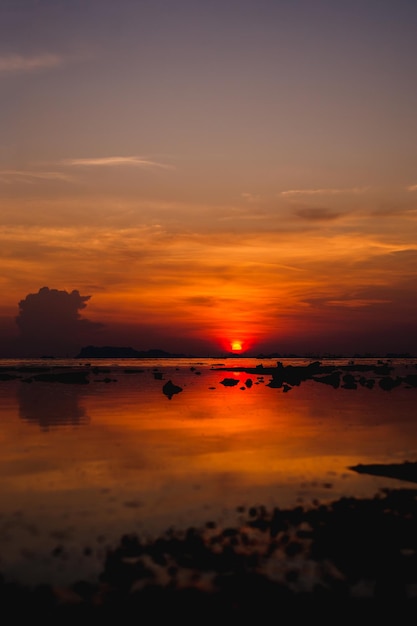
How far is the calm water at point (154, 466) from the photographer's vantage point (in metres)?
18.5

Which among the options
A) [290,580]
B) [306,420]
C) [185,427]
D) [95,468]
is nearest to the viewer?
[290,580]

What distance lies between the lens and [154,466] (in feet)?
97.1

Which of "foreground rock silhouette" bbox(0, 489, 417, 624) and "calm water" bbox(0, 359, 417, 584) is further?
"calm water" bbox(0, 359, 417, 584)

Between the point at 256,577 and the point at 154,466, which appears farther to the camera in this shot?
the point at 154,466

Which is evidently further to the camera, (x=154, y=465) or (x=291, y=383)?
(x=291, y=383)

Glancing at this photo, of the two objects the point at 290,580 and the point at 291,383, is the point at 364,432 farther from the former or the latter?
the point at 291,383

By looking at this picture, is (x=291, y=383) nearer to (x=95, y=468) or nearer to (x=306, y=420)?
(x=306, y=420)

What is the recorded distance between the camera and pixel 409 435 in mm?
40250

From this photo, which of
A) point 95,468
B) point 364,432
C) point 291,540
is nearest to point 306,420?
point 364,432

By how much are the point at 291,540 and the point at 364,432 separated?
85.0 ft

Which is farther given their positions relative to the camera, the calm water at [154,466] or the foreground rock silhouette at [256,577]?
the calm water at [154,466]

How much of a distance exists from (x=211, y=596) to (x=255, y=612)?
1.18 m

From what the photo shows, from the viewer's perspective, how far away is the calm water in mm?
18500

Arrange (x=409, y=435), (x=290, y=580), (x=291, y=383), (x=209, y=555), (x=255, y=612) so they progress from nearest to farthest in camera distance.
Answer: (x=255, y=612), (x=290, y=580), (x=209, y=555), (x=409, y=435), (x=291, y=383)
